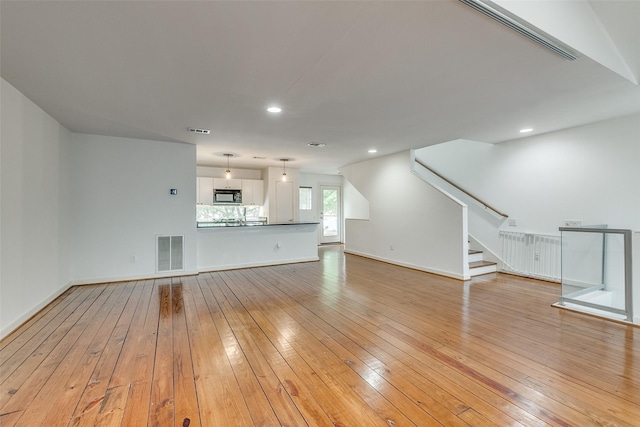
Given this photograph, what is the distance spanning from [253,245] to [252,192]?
2.44m

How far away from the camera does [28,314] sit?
313 centimetres

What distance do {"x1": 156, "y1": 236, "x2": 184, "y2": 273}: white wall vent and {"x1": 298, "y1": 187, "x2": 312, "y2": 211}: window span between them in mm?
4757

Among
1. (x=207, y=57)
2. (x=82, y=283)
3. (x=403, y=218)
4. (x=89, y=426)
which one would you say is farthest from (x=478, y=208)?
(x=82, y=283)

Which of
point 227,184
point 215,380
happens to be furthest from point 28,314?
point 227,184

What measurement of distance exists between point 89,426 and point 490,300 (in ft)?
14.1

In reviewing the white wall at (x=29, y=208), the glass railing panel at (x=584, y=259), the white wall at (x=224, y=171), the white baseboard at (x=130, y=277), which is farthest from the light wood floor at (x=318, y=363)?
the white wall at (x=224, y=171)

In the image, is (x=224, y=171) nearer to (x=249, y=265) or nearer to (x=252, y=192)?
(x=252, y=192)

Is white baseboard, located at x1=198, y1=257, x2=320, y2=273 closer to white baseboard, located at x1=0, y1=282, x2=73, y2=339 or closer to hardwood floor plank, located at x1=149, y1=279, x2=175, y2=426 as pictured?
white baseboard, located at x1=0, y1=282, x2=73, y2=339

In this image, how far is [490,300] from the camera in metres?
3.79

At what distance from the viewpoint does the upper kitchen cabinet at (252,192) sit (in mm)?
7930

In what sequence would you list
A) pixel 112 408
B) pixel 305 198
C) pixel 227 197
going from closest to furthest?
pixel 112 408 → pixel 227 197 → pixel 305 198

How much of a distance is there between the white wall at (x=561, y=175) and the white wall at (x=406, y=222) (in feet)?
4.45

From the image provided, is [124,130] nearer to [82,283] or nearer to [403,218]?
[82,283]

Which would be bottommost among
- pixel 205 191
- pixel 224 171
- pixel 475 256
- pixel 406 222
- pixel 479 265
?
pixel 479 265
